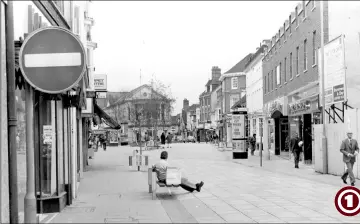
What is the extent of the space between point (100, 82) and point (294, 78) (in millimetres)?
12836

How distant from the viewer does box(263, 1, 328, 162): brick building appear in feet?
93.7

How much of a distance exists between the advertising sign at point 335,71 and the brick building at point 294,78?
4313 millimetres

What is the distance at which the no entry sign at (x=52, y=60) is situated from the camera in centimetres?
679

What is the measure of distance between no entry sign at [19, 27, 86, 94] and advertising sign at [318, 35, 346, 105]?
1529cm

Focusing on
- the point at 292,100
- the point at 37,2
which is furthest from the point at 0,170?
the point at 292,100

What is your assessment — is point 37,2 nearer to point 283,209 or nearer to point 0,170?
point 0,170

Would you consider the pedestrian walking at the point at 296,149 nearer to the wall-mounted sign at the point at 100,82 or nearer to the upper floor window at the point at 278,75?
the wall-mounted sign at the point at 100,82

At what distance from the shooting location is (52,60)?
22.7ft

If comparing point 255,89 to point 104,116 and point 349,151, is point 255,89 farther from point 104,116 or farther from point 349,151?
point 349,151

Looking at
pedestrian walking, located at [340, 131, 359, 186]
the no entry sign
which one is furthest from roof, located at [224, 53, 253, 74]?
the no entry sign

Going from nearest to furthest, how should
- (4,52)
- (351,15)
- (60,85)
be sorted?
(60,85) < (4,52) < (351,15)

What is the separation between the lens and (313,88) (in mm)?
28469

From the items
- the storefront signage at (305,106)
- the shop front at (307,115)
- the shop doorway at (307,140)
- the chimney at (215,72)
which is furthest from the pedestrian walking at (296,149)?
the chimney at (215,72)

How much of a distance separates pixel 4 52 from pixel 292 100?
1096 inches
